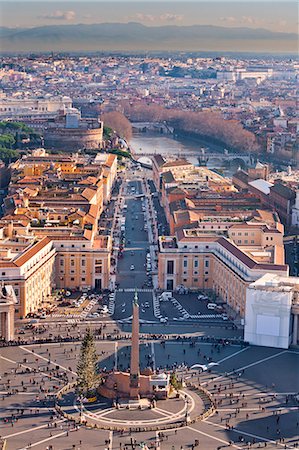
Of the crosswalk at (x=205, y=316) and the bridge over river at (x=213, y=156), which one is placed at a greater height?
the bridge over river at (x=213, y=156)

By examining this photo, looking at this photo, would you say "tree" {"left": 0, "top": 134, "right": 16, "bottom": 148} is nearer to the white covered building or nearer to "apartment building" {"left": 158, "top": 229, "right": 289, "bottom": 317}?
"apartment building" {"left": 158, "top": 229, "right": 289, "bottom": 317}

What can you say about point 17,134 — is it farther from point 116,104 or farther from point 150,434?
point 150,434

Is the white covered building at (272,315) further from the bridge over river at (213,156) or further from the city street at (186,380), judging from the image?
the bridge over river at (213,156)

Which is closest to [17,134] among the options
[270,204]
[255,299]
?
[270,204]

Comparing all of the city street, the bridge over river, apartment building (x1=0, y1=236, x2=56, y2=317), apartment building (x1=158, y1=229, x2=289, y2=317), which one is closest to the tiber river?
the bridge over river

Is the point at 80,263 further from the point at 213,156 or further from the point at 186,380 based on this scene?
the point at 213,156

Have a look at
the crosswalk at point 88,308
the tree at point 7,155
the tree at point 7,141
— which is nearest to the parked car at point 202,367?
the crosswalk at point 88,308
